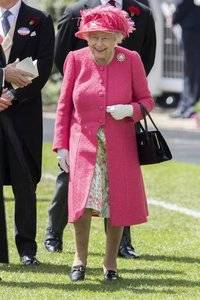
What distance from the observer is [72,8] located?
10.4 meters

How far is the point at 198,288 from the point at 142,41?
2.22 meters

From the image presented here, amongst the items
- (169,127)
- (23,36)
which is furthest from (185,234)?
(169,127)

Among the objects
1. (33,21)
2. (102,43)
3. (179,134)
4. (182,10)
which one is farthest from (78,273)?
(182,10)

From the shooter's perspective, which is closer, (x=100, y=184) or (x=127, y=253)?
(x=100, y=184)

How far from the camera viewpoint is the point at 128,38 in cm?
1041

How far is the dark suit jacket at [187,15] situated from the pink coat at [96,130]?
12.0 meters

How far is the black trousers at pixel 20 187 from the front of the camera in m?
9.89

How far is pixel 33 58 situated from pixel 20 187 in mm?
930

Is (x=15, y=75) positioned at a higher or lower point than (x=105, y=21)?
lower

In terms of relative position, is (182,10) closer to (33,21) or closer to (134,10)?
(134,10)

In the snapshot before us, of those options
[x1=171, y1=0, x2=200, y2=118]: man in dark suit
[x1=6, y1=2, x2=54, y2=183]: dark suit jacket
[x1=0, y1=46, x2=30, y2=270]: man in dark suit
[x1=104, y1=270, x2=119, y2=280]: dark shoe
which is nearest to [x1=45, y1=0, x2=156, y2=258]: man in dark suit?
[x1=6, y1=2, x2=54, y2=183]: dark suit jacket

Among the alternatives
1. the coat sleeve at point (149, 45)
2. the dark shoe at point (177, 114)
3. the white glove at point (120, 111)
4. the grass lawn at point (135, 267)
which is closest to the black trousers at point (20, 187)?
the grass lawn at point (135, 267)

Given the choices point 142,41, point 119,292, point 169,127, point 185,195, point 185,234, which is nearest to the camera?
point 119,292

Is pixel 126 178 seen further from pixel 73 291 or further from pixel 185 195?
pixel 185 195
